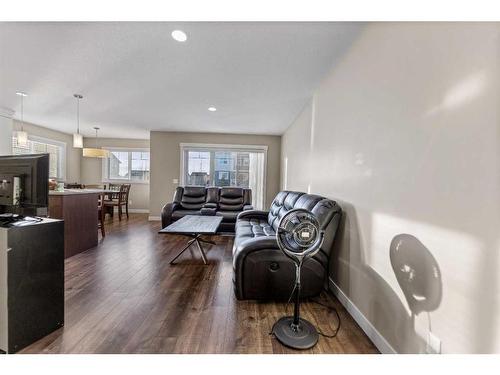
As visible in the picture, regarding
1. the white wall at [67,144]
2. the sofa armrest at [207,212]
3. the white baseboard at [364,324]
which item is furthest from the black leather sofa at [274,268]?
the white wall at [67,144]

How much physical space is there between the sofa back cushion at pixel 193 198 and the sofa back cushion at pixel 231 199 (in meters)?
0.43

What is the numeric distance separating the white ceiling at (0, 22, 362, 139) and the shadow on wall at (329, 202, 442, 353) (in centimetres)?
165

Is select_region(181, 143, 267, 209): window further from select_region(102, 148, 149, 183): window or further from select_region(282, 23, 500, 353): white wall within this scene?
select_region(282, 23, 500, 353): white wall

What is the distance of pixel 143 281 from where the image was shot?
2309mm

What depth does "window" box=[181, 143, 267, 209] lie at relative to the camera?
5965mm

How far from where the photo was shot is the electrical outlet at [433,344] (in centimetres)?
103

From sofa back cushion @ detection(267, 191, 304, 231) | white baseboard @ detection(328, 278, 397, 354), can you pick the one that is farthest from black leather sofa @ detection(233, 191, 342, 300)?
sofa back cushion @ detection(267, 191, 304, 231)

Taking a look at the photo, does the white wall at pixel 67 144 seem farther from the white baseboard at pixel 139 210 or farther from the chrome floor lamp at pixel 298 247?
the chrome floor lamp at pixel 298 247

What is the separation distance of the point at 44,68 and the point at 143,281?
9.32 feet

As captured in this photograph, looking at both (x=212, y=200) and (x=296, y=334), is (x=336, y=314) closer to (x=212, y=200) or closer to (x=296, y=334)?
(x=296, y=334)
